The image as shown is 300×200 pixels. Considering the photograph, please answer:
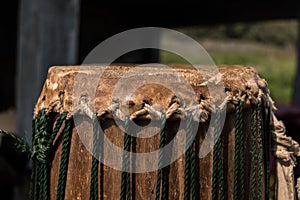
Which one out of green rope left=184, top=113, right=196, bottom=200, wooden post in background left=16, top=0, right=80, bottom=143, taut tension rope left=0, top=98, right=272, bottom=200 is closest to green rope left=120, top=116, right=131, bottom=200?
taut tension rope left=0, top=98, right=272, bottom=200

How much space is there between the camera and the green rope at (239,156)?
1320mm

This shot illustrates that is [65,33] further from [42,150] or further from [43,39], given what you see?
[42,150]

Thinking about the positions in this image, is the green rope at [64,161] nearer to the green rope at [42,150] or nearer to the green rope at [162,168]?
the green rope at [42,150]

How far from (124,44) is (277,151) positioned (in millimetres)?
5733

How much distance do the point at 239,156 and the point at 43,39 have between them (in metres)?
2.06

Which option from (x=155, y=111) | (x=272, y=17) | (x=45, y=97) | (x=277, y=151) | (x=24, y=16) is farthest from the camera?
(x=272, y=17)

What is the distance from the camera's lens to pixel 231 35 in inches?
861

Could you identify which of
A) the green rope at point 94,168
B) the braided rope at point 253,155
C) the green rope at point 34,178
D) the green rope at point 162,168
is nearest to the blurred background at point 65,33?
the green rope at point 34,178

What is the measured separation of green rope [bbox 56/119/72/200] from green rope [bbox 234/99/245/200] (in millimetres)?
391

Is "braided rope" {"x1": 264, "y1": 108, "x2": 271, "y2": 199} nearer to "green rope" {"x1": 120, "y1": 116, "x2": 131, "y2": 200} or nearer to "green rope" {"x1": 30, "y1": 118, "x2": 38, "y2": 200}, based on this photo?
"green rope" {"x1": 120, "y1": 116, "x2": 131, "y2": 200}

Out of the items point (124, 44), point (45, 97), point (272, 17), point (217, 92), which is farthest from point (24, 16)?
point (124, 44)

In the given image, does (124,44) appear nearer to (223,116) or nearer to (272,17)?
(272,17)

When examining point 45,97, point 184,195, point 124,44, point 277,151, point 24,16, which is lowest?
point 184,195

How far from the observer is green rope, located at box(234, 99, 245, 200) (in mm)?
1320
